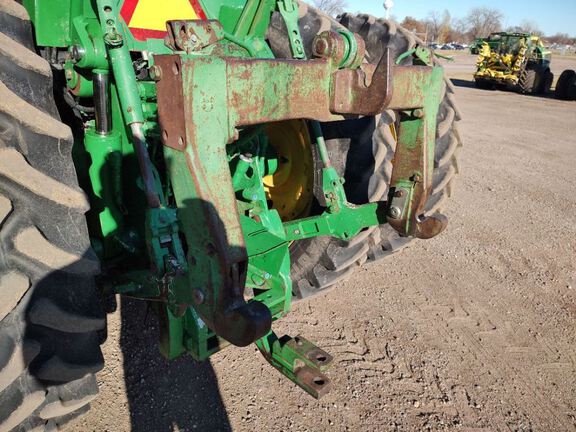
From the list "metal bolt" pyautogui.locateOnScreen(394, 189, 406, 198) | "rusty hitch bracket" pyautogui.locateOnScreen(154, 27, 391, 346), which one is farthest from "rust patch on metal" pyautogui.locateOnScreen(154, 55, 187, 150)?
"metal bolt" pyautogui.locateOnScreen(394, 189, 406, 198)

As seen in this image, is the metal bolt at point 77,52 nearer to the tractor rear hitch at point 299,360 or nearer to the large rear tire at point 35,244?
the large rear tire at point 35,244

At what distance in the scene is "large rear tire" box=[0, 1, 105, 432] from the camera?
1404mm

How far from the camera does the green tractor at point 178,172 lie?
4.07ft

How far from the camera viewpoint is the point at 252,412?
2.22 meters

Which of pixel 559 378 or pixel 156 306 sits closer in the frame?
pixel 156 306

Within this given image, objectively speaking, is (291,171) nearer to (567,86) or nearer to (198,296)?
(198,296)

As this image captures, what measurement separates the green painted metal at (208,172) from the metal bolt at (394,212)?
0.04 meters

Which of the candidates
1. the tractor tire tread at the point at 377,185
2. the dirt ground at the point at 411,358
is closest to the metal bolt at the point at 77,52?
the tractor tire tread at the point at 377,185

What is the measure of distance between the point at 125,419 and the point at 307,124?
5.44 feet

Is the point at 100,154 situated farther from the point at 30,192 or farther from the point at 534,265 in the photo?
the point at 534,265

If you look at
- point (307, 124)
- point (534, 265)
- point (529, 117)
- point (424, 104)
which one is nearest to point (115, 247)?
point (307, 124)

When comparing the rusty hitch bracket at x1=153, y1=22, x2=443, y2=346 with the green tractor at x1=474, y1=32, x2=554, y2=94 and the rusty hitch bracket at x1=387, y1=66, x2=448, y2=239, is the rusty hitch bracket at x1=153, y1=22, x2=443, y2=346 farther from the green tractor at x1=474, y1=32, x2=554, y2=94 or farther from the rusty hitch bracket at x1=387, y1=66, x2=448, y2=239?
the green tractor at x1=474, y1=32, x2=554, y2=94

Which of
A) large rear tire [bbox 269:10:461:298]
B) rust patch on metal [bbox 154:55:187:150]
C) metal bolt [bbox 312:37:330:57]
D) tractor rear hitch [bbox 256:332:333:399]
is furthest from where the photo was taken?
large rear tire [bbox 269:10:461:298]

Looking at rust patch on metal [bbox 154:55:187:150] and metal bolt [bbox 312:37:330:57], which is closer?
rust patch on metal [bbox 154:55:187:150]
